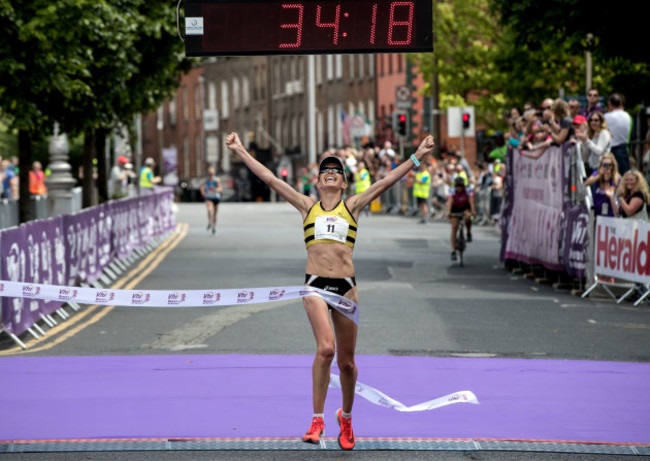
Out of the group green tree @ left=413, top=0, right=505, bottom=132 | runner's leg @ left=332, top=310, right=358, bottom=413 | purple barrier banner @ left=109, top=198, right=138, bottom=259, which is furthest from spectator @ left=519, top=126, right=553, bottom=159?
green tree @ left=413, top=0, right=505, bottom=132

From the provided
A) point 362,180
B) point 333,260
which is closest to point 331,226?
point 333,260

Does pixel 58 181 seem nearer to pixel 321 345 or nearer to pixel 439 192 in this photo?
pixel 439 192

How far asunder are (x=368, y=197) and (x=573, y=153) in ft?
37.6

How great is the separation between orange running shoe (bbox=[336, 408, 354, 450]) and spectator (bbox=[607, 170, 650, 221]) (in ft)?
34.9

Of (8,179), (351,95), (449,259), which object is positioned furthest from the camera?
(351,95)

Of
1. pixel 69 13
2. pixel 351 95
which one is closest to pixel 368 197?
pixel 69 13

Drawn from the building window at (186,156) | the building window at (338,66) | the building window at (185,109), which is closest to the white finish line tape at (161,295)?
the building window at (338,66)

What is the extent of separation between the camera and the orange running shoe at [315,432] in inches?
351

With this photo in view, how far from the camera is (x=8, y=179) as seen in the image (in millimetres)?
47062

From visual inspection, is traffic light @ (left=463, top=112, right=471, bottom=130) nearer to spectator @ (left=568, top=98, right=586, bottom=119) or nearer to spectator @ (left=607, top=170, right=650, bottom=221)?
spectator @ (left=568, top=98, right=586, bottom=119)

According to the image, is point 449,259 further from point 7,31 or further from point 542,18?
point 7,31

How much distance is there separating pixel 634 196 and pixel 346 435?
10782mm

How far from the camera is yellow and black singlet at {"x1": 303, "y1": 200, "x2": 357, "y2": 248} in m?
9.17

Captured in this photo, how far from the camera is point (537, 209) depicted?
74.5ft
